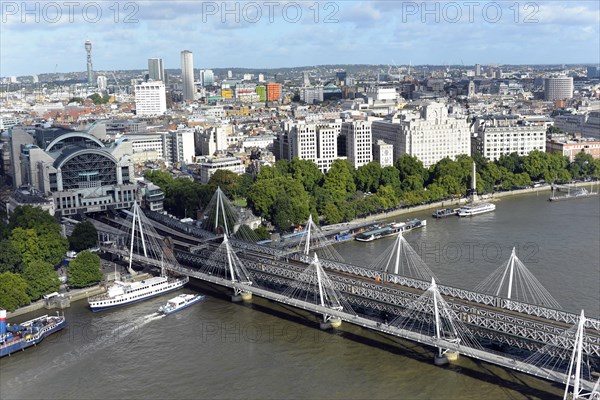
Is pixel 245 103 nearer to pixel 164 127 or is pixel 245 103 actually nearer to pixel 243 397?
pixel 164 127

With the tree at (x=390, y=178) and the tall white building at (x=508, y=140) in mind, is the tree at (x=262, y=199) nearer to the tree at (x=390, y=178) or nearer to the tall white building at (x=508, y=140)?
the tree at (x=390, y=178)

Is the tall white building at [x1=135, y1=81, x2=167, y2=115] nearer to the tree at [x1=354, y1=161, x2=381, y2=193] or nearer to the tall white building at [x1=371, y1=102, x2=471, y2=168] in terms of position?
the tall white building at [x1=371, y1=102, x2=471, y2=168]

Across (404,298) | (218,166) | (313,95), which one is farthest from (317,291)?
(313,95)

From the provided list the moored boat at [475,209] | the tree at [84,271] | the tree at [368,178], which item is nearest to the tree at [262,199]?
the tree at [368,178]

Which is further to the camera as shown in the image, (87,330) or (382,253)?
(382,253)

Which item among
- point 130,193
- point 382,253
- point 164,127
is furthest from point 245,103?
point 382,253

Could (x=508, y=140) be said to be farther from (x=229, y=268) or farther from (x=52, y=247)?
(x=52, y=247)
